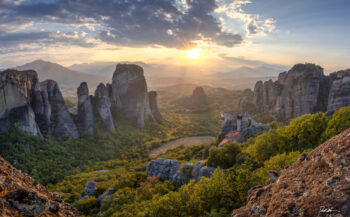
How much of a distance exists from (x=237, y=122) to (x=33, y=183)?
4541 cm

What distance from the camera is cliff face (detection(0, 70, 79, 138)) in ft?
149

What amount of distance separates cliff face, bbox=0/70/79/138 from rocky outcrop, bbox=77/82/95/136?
12.2 feet

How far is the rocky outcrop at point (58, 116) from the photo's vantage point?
2228 inches

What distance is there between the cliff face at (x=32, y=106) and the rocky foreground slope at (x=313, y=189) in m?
54.7

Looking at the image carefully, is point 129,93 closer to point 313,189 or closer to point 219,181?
point 219,181

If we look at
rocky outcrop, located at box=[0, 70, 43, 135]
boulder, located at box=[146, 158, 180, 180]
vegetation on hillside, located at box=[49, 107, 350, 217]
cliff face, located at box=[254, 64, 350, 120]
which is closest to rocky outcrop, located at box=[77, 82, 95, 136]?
rocky outcrop, located at box=[0, 70, 43, 135]

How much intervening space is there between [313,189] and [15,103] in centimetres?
5774

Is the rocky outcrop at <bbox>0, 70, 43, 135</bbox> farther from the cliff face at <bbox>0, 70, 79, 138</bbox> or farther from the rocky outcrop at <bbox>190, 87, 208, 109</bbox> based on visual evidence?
the rocky outcrop at <bbox>190, 87, 208, 109</bbox>

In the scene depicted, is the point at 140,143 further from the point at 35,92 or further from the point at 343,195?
the point at 343,195

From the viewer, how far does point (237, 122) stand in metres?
49.3

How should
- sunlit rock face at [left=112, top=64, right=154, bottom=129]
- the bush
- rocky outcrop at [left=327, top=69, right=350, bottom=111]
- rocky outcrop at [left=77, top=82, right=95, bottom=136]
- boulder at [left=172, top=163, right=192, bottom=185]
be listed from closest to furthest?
the bush → boulder at [left=172, top=163, right=192, bottom=185] → rocky outcrop at [left=327, top=69, right=350, bottom=111] → rocky outcrop at [left=77, top=82, right=95, bottom=136] → sunlit rock face at [left=112, top=64, right=154, bottom=129]

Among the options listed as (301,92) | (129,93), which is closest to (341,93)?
(301,92)

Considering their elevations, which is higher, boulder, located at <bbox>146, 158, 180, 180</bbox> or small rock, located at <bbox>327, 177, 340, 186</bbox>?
small rock, located at <bbox>327, 177, 340, 186</bbox>

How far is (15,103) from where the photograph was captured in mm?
46125
